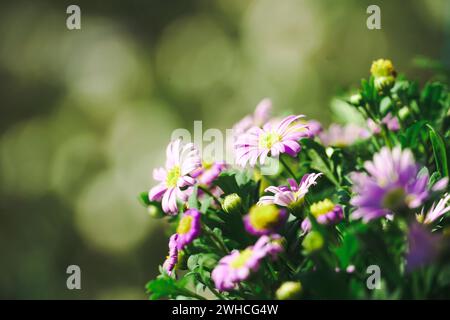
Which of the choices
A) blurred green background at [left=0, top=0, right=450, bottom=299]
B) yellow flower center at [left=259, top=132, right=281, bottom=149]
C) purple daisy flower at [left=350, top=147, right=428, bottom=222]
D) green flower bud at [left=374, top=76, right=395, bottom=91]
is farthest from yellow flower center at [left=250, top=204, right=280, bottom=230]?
blurred green background at [left=0, top=0, right=450, bottom=299]

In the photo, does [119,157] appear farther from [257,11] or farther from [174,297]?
[174,297]

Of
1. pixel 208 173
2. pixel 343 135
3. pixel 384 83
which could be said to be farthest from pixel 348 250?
pixel 343 135

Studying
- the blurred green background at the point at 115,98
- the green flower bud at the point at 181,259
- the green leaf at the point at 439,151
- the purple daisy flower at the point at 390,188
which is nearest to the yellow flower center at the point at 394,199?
the purple daisy flower at the point at 390,188

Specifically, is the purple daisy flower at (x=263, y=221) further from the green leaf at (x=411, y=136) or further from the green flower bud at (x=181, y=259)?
the green leaf at (x=411, y=136)

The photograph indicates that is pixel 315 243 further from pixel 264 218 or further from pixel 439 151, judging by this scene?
pixel 439 151
